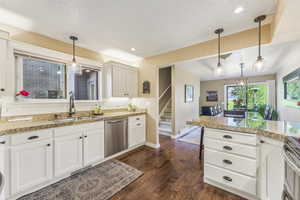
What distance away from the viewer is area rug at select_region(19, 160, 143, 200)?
5.41ft

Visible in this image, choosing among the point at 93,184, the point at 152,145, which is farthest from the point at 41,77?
the point at 152,145

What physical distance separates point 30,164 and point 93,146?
88 centimetres

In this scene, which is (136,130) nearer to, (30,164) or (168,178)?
(168,178)

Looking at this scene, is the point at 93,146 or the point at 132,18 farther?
the point at 93,146

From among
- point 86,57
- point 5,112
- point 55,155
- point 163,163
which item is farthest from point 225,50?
point 5,112

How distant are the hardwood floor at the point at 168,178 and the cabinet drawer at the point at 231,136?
772 millimetres

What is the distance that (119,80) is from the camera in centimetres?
320

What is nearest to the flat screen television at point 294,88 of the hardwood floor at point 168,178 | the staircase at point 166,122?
the hardwood floor at point 168,178

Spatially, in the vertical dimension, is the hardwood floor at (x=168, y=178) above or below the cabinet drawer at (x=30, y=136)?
below

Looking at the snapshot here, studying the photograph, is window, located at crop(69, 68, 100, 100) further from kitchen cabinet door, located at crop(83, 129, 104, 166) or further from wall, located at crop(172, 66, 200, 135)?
wall, located at crop(172, 66, 200, 135)

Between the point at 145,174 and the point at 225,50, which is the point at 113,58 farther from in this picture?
the point at 145,174

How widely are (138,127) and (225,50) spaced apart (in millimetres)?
2591

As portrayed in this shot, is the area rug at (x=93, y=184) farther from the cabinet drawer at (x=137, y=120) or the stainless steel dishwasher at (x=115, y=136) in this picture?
the cabinet drawer at (x=137, y=120)

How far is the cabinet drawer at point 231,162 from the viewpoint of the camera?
60.8 inches
